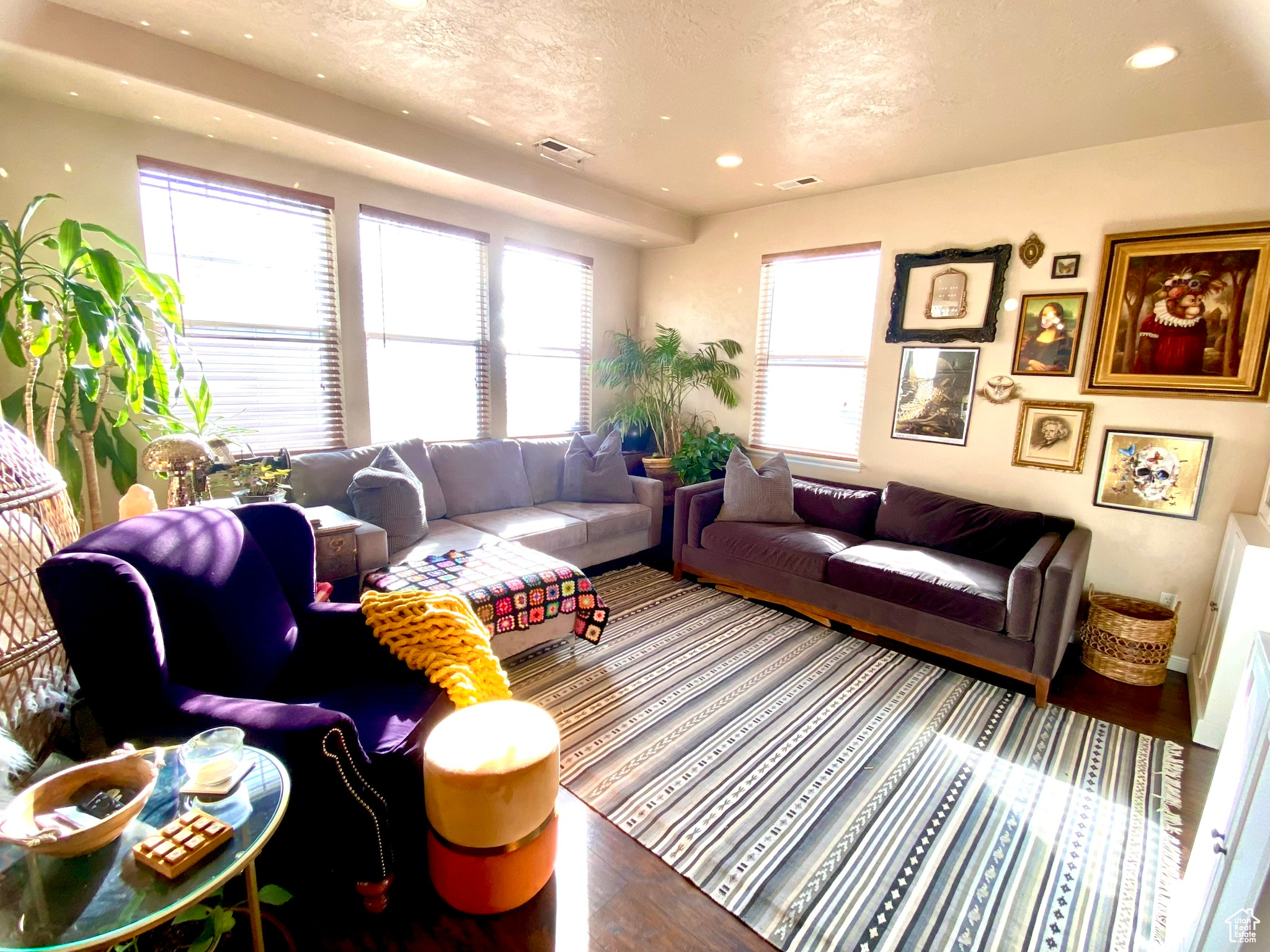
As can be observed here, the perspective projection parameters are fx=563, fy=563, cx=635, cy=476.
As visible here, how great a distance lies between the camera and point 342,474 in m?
3.14

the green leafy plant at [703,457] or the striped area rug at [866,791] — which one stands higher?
the green leafy plant at [703,457]

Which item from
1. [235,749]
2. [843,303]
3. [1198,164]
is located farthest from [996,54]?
[235,749]

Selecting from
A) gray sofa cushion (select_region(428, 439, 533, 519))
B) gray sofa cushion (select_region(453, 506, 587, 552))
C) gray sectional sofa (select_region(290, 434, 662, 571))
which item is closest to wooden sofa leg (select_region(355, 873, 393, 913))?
gray sectional sofa (select_region(290, 434, 662, 571))

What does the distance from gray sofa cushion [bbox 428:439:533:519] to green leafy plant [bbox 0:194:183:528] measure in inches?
55.8

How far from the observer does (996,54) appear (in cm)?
204

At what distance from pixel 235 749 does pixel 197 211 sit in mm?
2798

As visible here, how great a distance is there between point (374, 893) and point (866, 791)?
1553 millimetres

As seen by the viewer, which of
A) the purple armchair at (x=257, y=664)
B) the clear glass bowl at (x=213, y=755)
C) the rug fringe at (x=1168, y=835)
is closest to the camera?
the clear glass bowl at (x=213, y=755)

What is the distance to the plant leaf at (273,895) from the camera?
1.39 metres

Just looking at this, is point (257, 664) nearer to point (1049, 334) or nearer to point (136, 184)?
point (136, 184)

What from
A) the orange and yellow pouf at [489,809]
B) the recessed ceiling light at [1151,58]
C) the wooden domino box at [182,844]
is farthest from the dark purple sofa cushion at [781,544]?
the wooden domino box at [182,844]

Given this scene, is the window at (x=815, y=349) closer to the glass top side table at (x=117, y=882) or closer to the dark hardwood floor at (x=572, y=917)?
the dark hardwood floor at (x=572, y=917)

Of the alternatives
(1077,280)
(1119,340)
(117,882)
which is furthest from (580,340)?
(117,882)

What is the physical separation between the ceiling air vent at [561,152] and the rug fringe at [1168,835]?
378 cm
